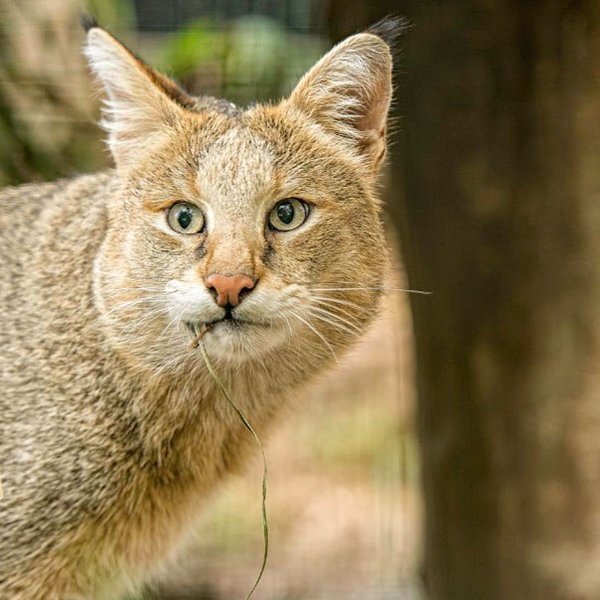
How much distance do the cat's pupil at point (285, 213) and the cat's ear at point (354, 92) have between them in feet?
1.79

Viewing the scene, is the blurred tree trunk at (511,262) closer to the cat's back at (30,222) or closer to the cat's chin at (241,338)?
the cat's back at (30,222)

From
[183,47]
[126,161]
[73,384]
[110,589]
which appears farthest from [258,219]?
[183,47]

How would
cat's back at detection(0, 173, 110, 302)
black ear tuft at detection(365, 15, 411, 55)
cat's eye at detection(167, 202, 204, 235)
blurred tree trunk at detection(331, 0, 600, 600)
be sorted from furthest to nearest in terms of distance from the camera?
blurred tree trunk at detection(331, 0, 600, 600) → cat's back at detection(0, 173, 110, 302) → black ear tuft at detection(365, 15, 411, 55) → cat's eye at detection(167, 202, 204, 235)

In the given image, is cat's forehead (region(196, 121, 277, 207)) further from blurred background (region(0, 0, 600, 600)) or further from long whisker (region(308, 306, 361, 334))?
blurred background (region(0, 0, 600, 600))

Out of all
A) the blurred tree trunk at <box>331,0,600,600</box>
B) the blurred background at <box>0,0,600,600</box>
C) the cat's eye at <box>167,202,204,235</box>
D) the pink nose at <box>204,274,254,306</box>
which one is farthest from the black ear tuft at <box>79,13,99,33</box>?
the blurred tree trunk at <box>331,0,600,600</box>

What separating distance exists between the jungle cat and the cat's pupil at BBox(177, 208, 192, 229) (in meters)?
0.01

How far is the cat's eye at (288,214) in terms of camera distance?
4160 mm

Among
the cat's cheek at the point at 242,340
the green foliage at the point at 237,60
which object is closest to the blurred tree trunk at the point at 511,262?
the green foliage at the point at 237,60

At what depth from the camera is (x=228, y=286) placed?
3.75m

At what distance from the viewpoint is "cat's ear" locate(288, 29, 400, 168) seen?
4.41m

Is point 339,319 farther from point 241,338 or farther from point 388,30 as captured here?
point 388,30

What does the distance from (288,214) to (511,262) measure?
2.48m

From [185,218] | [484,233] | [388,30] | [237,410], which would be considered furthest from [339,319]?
[484,233]

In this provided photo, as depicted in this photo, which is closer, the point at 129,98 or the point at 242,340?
the point at 242,340
